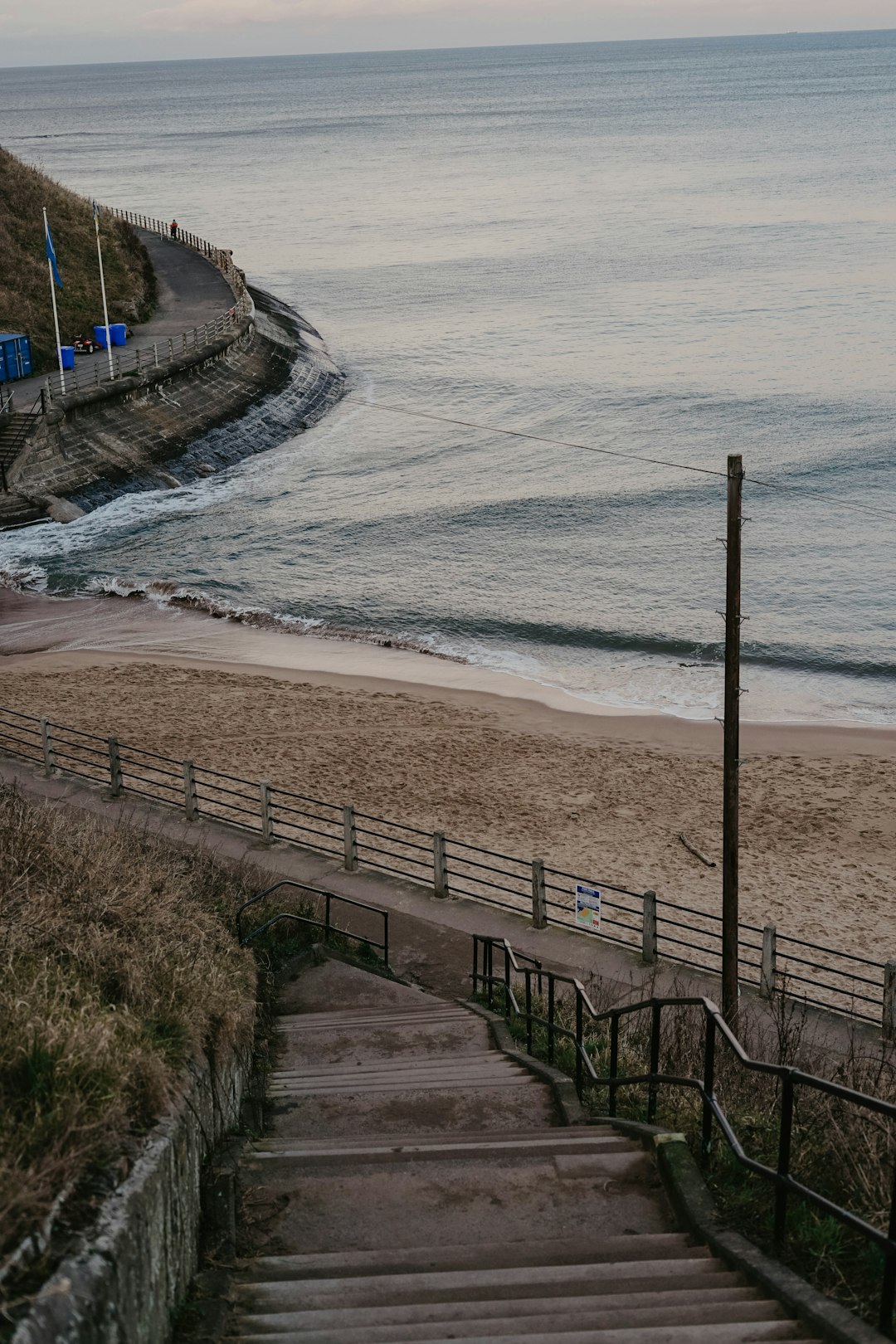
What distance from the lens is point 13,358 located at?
47438 millimetres

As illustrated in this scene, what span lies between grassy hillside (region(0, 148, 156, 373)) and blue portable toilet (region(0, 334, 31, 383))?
1.35 m

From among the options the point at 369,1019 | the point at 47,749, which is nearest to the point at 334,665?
the point at 47,749

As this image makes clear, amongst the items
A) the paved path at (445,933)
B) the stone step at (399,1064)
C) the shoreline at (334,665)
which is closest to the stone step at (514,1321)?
the stone step at (399,1064)

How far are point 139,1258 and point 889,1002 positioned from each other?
10094 millimetres

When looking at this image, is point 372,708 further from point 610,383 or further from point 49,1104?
point 610,383

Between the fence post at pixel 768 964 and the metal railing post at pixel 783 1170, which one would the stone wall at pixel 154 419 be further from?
the metal railing post at pixel 783 1170

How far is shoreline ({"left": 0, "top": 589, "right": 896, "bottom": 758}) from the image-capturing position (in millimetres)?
26453

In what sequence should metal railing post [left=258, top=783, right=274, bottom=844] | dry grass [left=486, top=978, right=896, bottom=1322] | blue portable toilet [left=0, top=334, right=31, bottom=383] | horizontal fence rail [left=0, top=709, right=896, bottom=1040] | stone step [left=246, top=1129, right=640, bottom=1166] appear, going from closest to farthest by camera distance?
1. dry grass [left=486, top=978, right=896, bottom=1322]
2. stone step [left=246, top=1129, right=640, bottom=1166]
3. horizontal fence rail [left=0, top=709, right=896, bottom=1040]
4. metal railing post [left=258, top=783, right=274, bottom=844]
5. blue portable toilet [left=0, top=334, right=31, bottom=383]

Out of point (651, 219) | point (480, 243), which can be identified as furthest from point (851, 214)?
point (480, 243)

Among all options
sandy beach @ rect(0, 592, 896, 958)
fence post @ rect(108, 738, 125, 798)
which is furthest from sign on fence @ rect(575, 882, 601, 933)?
fence post @ rect(108, 738, 125, 798)

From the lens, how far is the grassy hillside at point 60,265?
181ft

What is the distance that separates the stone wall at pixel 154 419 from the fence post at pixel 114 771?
23258 millimetres

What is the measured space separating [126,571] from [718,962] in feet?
84.3

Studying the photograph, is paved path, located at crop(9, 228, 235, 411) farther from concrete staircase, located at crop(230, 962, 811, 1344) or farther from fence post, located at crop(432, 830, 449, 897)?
concrete staircase, located at crop(230, 962, 811, 1344)
